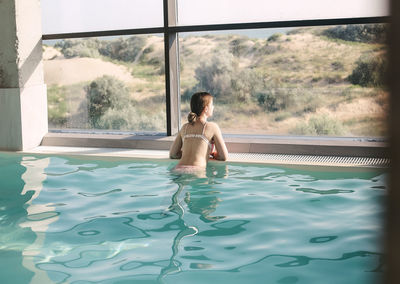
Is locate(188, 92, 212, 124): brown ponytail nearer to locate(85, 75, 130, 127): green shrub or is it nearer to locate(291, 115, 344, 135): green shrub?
locate(291, 115, 344, 135): green shrub

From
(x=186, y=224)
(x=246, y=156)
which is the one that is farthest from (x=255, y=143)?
(x=186, y=224)

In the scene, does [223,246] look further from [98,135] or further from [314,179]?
[98,135]

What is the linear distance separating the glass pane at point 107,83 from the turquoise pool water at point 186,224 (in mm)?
1584

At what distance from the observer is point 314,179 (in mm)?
4859

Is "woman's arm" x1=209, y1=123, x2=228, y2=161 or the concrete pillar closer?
"woman's arm" x1=209, y1=123, x2=228, y2=161

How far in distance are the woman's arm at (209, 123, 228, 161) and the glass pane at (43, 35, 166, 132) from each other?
73.2 inches

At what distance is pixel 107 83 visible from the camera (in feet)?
23.6

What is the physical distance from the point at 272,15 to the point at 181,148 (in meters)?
2.03

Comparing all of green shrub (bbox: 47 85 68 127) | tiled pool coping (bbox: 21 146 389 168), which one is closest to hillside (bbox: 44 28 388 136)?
green shrub (bbox: 47 85 68 127)

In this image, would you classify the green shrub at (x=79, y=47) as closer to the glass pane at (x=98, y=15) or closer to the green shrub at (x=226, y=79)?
the glass pane at (x=98, y=15)

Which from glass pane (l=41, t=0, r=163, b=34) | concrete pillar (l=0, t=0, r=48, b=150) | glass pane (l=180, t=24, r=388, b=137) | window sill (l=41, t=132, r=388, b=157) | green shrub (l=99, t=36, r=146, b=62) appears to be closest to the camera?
window sill (l=41, t=132, r=388, b=157)

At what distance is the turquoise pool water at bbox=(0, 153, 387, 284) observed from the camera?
9.12 ft

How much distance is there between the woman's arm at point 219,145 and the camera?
5.05m

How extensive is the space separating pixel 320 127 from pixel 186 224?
3155mm
